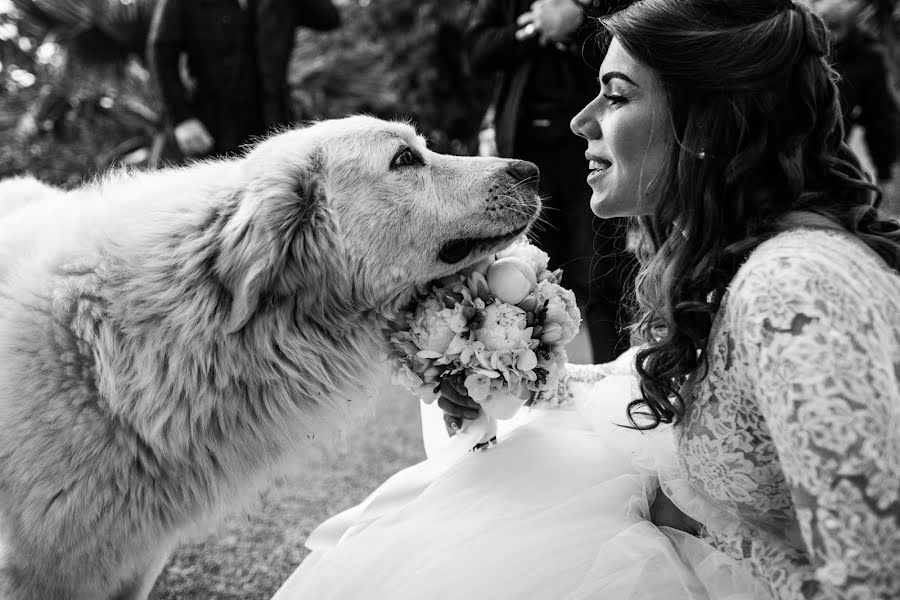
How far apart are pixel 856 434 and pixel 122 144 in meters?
9.59

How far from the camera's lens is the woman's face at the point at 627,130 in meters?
1.86

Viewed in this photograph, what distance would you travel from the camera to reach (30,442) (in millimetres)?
1838

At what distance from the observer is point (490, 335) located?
1994 millimetres

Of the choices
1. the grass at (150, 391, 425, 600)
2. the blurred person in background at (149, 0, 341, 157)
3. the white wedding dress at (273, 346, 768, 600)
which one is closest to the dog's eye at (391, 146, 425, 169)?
the grass at (150, 391, 425, 600)

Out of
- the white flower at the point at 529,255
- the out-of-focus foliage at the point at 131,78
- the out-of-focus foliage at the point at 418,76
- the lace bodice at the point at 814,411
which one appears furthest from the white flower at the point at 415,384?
the out-of-focus foliage at the point at 418,76

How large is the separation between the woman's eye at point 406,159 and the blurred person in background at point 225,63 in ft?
8.51

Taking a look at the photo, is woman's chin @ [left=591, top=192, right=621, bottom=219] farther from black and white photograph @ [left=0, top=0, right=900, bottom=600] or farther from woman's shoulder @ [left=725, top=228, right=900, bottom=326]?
woman's shoulder @ [left=725, top=228, right=900, bottom=326]

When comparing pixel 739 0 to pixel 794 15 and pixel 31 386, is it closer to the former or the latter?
pixel 794 15

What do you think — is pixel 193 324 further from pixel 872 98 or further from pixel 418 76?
pixel 418 76

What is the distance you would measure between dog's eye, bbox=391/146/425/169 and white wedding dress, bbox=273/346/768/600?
868 mm

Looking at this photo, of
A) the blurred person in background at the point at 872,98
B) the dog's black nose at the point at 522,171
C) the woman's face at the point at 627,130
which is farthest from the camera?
the blurred person in background at the point at 872,98

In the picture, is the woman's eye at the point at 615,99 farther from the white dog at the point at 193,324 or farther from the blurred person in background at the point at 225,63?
the blurred person in background at the point at 225,63

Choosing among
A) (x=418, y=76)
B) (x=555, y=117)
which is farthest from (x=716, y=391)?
(x=418, y=76)

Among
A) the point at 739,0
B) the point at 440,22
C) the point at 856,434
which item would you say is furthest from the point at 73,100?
the point at 856,434
